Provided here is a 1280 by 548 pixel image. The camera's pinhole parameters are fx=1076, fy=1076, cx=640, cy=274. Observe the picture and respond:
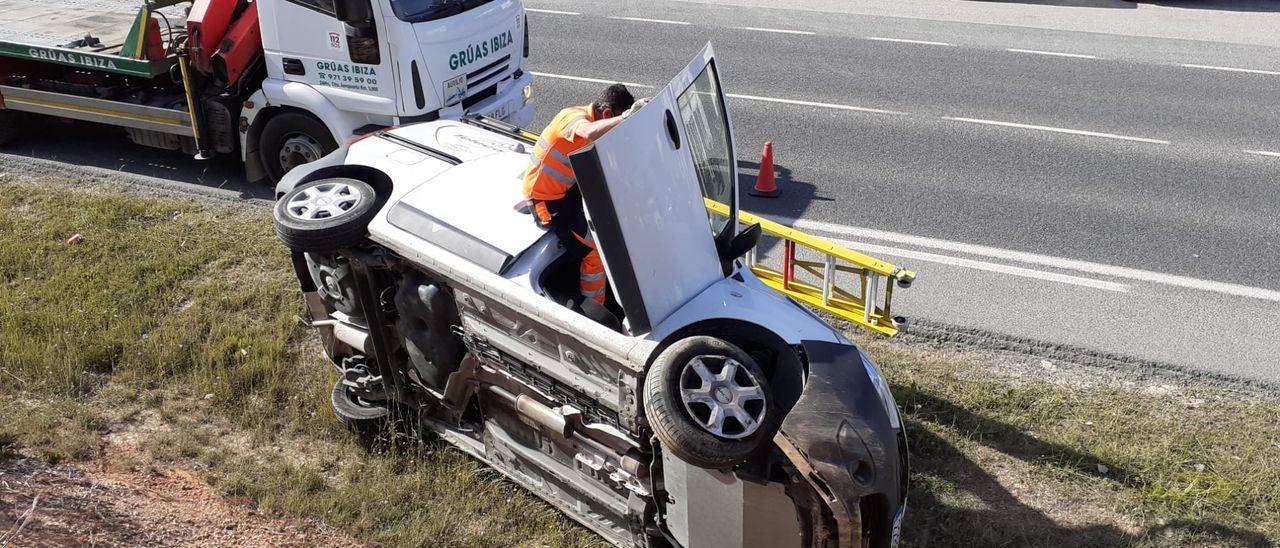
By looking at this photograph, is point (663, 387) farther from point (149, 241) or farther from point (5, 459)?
point (149, 241)

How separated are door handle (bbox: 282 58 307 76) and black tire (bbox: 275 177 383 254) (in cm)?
381

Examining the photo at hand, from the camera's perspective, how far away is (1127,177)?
32.0 ft

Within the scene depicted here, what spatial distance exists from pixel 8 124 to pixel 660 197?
29.0ft

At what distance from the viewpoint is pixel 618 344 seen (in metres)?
4.45

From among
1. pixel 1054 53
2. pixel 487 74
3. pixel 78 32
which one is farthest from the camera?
pixel 1054 53

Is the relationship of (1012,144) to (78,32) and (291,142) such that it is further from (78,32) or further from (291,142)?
(78,32)

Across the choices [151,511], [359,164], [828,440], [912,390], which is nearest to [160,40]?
[359,164]

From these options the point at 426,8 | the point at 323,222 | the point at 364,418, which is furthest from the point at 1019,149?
→ the point at 323,222

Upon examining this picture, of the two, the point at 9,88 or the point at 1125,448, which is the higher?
the point at 9,88

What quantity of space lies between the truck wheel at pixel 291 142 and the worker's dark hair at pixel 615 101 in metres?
4.50

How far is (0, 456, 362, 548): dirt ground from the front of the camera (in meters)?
4.86

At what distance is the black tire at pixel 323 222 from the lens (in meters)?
5.22

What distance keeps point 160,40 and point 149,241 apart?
2278mm

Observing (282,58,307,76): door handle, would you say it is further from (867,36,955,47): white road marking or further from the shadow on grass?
(867,36,955,47): white road marking
